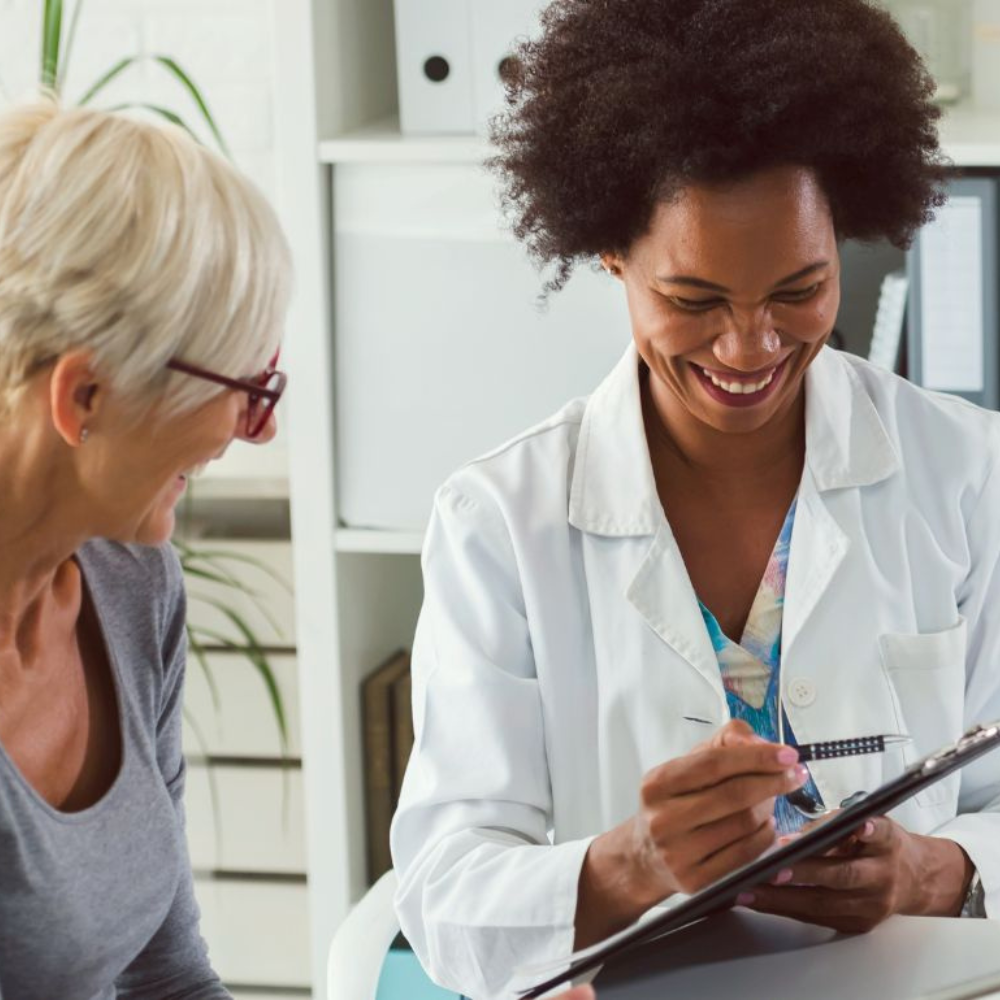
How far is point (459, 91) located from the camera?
6.57ft

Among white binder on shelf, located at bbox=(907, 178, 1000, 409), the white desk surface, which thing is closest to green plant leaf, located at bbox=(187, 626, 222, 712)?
white binder on shelf, located at bbox=(907, 178, 1000, 409)

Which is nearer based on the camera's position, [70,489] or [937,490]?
[70,489]

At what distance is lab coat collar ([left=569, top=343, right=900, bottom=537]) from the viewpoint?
151 centimetres

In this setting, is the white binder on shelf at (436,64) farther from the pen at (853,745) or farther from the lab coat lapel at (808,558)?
the pen at (853,745)

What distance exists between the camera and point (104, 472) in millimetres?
1190

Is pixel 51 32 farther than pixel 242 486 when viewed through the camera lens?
No

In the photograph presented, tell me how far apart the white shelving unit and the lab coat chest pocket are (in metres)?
0.62

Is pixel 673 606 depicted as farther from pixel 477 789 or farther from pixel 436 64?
pixel 436 64

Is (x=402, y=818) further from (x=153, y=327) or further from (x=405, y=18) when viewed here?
(x=405, y=18)

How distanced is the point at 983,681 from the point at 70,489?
0.81 meters

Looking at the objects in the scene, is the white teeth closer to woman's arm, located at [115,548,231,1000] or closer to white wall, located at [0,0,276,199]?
woman's arm, located at [115,548,231,1000]

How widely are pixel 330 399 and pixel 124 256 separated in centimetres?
92

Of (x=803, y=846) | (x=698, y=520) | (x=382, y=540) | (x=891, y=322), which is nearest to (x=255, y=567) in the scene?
(x=382, y=540)

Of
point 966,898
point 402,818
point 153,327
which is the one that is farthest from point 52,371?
point 966,898
